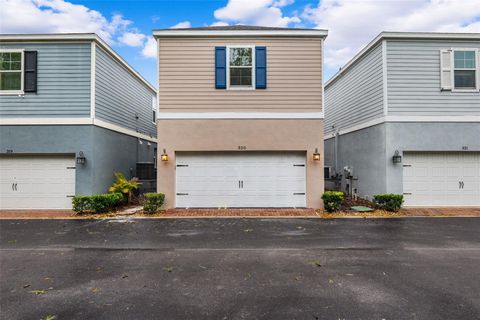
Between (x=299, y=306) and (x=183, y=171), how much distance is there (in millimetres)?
7656

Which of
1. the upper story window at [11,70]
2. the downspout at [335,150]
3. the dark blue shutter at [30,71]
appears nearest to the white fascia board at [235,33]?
the dark blue shutter at [30,71]

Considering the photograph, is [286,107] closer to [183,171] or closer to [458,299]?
[183,171]

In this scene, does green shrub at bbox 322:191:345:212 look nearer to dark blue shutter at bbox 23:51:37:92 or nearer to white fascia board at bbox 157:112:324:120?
white fascia board at bbox 157:112:324:120

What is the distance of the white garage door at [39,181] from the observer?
33.6 feet

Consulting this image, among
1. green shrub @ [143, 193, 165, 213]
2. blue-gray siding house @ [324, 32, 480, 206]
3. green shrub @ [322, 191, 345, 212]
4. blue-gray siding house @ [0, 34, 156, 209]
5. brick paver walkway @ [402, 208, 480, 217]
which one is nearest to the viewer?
brick paver walkway @ [402, 208, 480, 217]

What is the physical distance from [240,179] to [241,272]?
599 cm

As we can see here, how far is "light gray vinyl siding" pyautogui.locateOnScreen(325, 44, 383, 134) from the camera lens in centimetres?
1087

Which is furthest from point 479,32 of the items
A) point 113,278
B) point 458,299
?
point 113,278

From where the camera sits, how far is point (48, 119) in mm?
10102

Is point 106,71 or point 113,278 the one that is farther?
point 106,71

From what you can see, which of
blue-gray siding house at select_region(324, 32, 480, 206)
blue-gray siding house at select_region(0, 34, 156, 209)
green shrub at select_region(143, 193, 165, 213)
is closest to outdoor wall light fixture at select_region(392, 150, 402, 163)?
blue-gray siding house at select_region(324, 32, 480, 206)

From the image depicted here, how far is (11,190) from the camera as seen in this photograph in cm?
1023

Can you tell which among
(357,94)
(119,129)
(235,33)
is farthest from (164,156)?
(357,94)

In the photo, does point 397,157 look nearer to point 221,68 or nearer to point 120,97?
point 221,68
